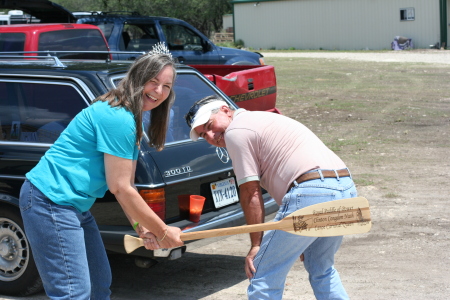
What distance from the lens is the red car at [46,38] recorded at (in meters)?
10.1

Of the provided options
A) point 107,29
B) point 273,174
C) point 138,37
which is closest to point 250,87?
point 273,174

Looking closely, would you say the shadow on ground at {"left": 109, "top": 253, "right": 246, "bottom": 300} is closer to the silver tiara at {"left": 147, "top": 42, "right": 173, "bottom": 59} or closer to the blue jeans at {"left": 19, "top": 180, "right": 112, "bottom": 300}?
the blue jeans at {"left": 19, "top": 180, "right": 112, "bottom": 300}

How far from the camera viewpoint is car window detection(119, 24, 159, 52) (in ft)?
44.3

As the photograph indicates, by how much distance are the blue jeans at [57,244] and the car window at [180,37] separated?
11188 millimetres

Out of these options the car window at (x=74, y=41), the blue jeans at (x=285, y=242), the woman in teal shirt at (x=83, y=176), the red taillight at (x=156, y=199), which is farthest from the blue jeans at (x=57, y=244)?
the car window at (x=74, y=41)

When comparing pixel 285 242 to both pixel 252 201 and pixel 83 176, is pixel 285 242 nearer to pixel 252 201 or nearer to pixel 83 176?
pixel 252 201

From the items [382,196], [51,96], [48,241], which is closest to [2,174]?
[51,96]

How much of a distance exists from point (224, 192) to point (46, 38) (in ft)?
20.1

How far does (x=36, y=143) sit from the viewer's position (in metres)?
5.12

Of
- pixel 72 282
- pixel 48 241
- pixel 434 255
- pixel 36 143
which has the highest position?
pixel 36 143

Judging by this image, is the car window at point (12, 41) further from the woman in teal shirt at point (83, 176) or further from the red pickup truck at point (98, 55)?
the woman in teal shirt at point (83, 176)

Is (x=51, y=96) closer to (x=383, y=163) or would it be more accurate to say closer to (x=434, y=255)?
(x=434, y=255)

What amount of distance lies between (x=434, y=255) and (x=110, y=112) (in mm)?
3605

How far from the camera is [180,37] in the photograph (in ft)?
47.1
